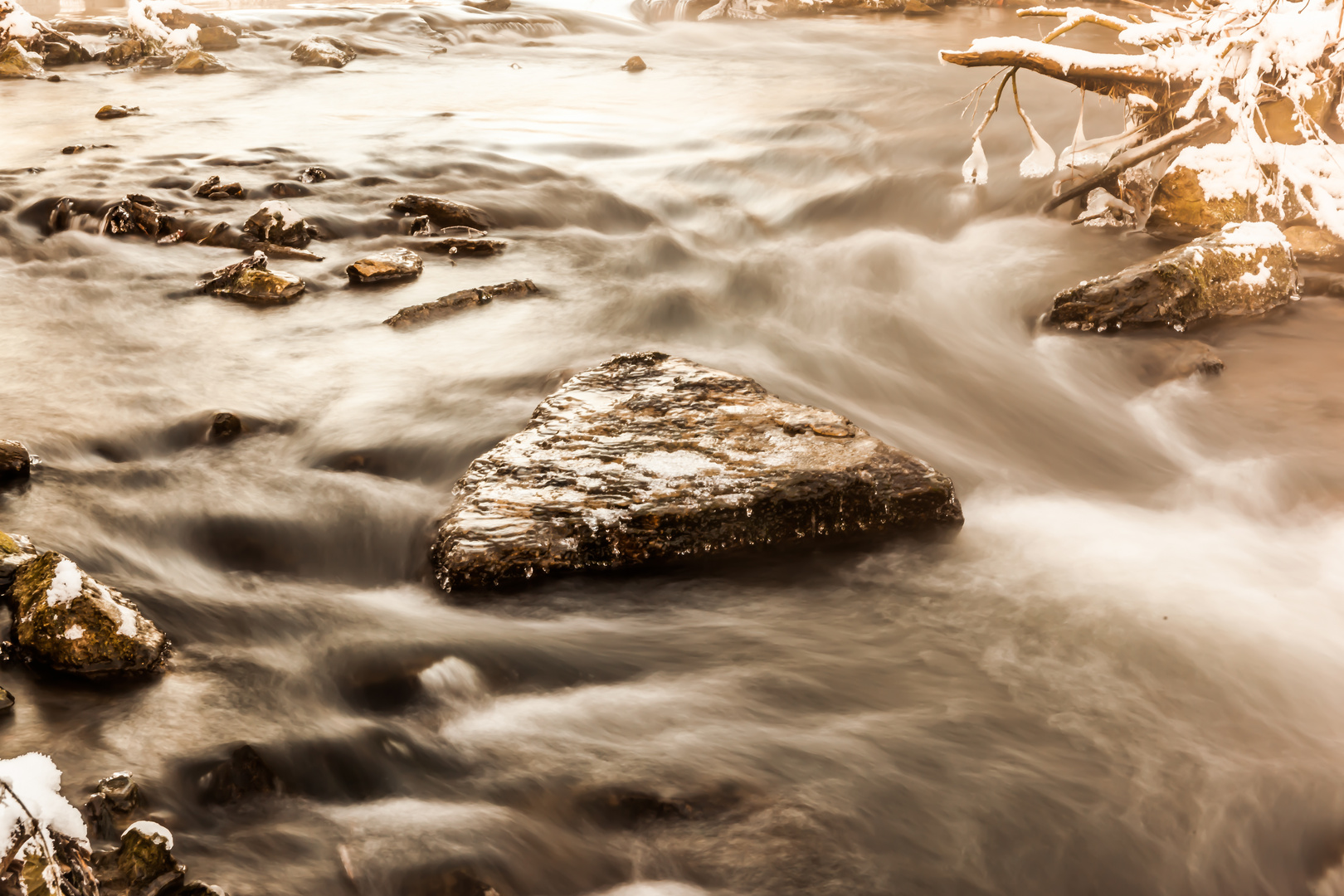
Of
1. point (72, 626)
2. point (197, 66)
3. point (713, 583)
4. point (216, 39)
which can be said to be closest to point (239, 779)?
point (72, 626)

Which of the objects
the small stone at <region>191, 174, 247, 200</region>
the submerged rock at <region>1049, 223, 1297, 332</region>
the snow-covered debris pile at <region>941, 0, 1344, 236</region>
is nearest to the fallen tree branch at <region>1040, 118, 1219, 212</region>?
the snow-covered debris pile at <region>941, 0, 1344, 236</region>

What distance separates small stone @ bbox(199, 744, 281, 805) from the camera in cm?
233

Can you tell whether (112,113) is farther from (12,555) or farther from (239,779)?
(239,779)

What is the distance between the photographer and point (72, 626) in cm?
253

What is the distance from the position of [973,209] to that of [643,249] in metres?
3.04

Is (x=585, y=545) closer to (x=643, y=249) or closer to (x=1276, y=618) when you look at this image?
(x=1276, y=618)

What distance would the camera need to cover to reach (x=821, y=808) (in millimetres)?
2564

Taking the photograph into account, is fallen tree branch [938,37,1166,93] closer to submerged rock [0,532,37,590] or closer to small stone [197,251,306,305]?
small stone [197,251,306,305]

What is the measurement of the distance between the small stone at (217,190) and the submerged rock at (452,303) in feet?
9.68

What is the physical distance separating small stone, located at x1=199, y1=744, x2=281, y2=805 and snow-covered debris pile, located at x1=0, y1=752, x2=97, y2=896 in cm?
59

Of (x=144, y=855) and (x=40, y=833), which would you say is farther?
(x=144, y=855)

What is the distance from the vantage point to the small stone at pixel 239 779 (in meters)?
2.33

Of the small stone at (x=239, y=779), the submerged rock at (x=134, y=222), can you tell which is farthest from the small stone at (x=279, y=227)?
the small stone at (x=239, y=779)

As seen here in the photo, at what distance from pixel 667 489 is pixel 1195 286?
12.9 feet
